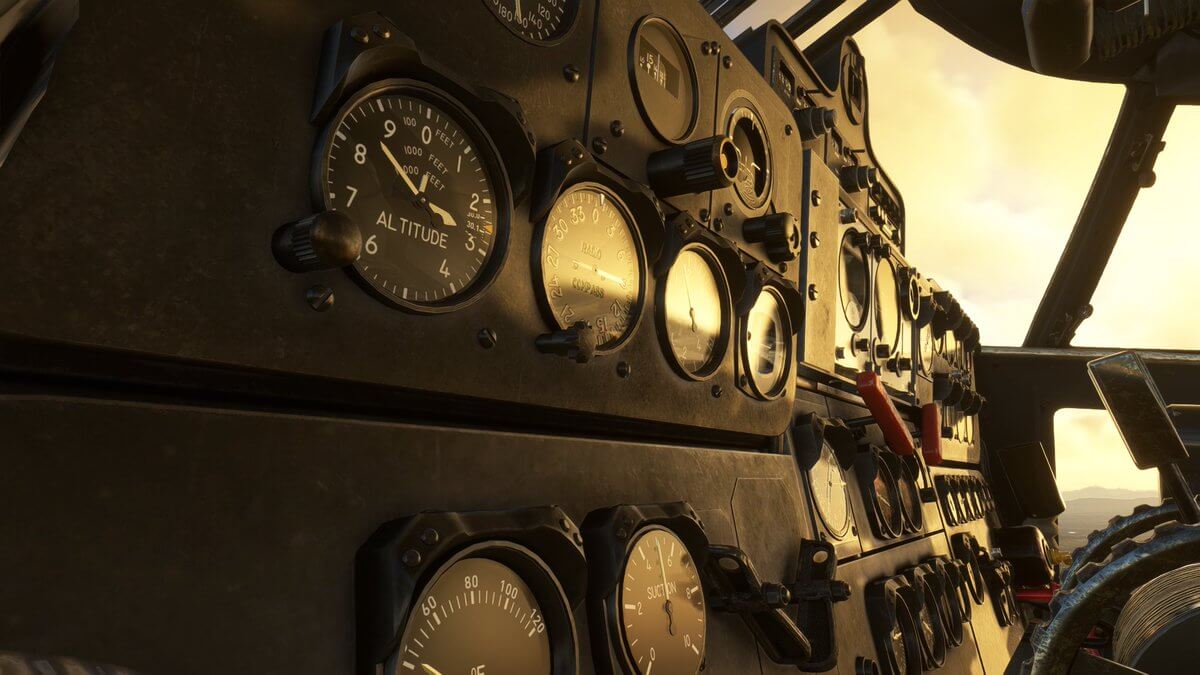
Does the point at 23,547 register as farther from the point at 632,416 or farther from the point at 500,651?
the point at 632,416

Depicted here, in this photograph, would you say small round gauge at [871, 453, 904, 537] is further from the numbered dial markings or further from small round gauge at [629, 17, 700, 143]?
small round gauge at [629, 17, 700, 143]

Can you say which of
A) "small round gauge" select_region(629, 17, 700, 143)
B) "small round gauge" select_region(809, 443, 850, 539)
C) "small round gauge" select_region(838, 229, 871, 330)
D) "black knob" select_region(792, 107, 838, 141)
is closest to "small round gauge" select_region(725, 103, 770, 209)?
"small round gauge" select_region(629, 17, 700, 143)

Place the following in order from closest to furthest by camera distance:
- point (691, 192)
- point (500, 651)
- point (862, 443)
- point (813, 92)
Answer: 1. point (500, 651)
2. point (691, 192)
3. point (862, 443)
4. point (813, 92)

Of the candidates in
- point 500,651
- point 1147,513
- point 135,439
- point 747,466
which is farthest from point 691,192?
point 1147,513

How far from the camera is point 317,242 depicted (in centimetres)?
59

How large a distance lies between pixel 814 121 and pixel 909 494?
1.40 metres

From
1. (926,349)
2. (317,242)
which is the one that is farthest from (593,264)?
(926,349)

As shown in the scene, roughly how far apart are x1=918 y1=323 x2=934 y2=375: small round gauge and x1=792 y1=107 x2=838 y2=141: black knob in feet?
5.65

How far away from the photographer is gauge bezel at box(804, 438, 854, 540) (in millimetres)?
1790

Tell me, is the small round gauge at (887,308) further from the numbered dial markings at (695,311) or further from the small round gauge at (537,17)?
the small round gauge at (537,17)

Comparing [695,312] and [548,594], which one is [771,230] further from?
[548,594]

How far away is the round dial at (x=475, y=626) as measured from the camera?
706 mm

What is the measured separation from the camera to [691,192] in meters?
1.29

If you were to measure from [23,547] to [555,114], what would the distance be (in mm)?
755
